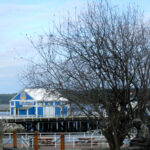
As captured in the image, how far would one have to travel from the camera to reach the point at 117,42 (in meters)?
11.9

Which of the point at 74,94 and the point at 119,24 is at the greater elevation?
the point at 119,24

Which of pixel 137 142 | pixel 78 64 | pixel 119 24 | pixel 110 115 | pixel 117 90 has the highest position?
pixel 119 24

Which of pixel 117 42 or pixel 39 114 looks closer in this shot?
pixel 117 42

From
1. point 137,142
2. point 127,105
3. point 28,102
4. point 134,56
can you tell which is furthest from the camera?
point 28,102

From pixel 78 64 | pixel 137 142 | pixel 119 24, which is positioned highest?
pixel 119 24

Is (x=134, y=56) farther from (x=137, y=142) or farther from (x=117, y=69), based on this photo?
(x=137, y=142)

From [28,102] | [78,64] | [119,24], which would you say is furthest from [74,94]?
[28,102]

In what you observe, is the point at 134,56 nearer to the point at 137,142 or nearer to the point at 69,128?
the point at 137,142

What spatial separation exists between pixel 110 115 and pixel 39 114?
64951 mm

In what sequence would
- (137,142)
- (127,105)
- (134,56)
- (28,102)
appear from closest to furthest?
1. (134,56)
2. (127,105)
3. (137,142)
4. (28,102)

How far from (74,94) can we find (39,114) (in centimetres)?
6479

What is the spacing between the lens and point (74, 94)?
1200 centimetres

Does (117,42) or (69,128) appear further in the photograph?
(69,128)

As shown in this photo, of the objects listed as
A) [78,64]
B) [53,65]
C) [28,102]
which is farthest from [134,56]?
[28,102]
